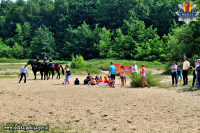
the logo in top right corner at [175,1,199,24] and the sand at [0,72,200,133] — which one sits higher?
the logo in top right corner at [175,1,199,24]

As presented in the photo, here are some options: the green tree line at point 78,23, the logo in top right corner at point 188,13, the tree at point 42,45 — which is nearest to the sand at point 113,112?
the logo in top right corner at point 188,13

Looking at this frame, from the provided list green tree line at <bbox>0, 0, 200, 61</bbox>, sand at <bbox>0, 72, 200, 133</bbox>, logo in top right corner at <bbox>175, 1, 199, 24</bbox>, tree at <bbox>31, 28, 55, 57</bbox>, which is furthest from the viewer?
tree at <bbox>31, 28, 55, 57</bbox>

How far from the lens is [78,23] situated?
85750mm

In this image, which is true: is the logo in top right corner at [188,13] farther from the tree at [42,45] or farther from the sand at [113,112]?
the tree at [42,45]

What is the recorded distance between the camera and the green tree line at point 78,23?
6969 cm

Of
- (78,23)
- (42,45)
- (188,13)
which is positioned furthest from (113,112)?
(78,23)

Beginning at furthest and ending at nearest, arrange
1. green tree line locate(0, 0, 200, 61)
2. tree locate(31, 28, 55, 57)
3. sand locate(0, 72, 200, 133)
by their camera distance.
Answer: tree locate(31, 28, 55, 57) < green tree line locate(0, 0, 200, 61) < sand locate(0, 72, 200, 133)

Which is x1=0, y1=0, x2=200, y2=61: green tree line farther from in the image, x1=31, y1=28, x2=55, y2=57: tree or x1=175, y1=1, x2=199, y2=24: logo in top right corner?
x1=175, y1=1, x2=199, y2=24: logo in top right corner

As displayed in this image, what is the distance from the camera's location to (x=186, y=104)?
34.3 ft

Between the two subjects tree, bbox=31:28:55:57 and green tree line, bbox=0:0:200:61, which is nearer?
green tree line, bbox=0:0:200:61

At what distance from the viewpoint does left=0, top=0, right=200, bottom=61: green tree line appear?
Result: 2744 inches

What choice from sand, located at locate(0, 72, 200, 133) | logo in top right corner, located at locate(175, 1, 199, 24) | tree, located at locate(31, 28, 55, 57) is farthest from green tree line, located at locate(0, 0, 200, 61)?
sand, located at locate(0, 72, 200, 133)

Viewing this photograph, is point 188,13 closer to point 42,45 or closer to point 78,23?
point 42,45

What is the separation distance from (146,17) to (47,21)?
111ft
